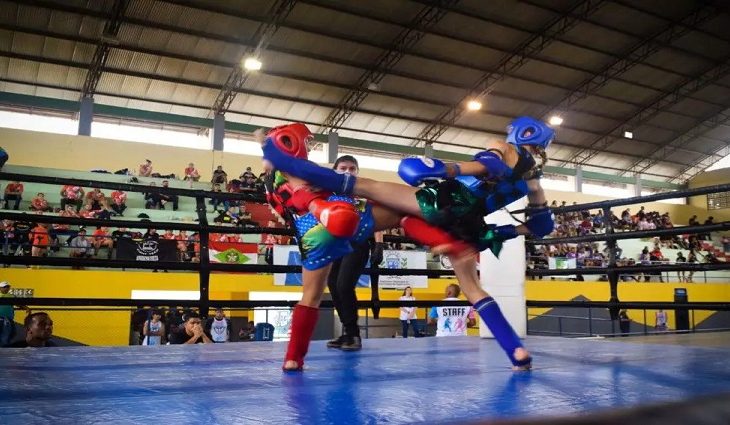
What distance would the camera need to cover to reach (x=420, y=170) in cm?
219

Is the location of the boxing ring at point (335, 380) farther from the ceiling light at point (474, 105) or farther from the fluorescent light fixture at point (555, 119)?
the fluorescent light fixture at point (555, 119)

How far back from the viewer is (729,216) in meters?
24.3

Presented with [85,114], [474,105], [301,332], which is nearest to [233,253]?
[301,332]

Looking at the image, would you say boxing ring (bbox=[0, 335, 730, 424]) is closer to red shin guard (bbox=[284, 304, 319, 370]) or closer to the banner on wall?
red shin guard (bbox=[284, 304, 319, 370])

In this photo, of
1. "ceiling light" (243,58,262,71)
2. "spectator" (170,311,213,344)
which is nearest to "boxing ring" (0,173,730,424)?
"spectator" (170,311,213,344)

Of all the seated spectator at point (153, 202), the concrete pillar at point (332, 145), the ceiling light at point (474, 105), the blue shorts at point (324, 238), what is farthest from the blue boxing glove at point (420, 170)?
the ceiling light at point (474, 105)

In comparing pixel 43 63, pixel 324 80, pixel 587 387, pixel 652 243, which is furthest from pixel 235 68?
pixel 587 387

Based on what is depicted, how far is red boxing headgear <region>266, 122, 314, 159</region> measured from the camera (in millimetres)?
2355

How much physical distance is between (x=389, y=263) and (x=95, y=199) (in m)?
6.09

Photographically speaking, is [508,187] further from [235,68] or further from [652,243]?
[652,243]

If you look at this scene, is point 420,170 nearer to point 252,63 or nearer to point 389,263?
point 389,263

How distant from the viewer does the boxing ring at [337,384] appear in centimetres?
154

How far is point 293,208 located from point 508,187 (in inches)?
37.2

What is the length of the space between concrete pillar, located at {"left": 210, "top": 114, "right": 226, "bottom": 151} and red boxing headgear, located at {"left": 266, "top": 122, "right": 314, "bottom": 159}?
14937mm
